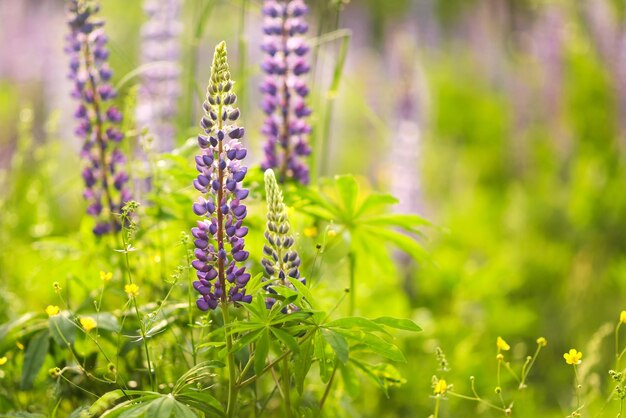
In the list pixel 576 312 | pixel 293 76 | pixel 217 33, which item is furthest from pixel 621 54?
pixel 217 33

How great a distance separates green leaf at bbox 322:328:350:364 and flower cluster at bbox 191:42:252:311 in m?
0.22

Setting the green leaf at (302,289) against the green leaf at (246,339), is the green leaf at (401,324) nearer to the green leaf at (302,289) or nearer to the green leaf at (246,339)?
the green leaf at (302,289)

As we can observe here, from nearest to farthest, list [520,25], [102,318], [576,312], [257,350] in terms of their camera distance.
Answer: [257,350], [102,318], [576,312], [520,25]

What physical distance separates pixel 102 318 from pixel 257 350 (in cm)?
57

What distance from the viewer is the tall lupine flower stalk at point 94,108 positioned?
2.45 meters

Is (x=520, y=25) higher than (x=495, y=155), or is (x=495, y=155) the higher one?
(x=520, y=25)

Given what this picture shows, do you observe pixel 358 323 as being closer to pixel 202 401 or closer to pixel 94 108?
pixel 202 401

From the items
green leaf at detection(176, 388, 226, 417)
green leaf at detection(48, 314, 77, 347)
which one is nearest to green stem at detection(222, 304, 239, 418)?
green leaf at detection(176, 388, 226, 417)

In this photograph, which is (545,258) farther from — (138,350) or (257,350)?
(257,350)

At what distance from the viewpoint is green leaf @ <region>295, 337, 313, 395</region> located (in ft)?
5.73

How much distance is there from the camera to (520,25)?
13.3m

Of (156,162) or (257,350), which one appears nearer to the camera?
(257,350)

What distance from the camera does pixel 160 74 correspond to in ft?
12.6

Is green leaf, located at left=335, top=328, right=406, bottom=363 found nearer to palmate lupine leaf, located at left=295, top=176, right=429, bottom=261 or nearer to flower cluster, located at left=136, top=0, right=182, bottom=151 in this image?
palmate lupine leaf, located at left=295, top=176, right=429, bottom=261
